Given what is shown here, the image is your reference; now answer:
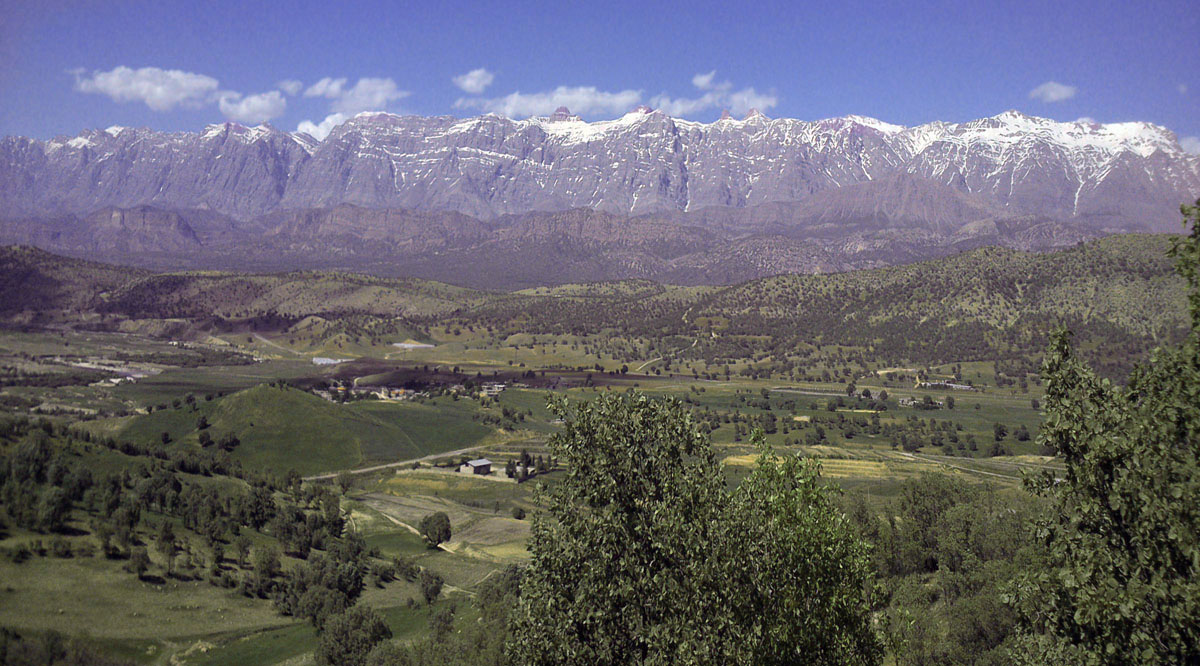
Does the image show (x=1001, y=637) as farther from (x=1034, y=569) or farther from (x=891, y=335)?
(x=891, y=335)

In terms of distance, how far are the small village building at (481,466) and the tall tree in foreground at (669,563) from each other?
86882 millimetres

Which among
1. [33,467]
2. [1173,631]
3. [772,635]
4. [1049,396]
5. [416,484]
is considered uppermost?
[1049,396]

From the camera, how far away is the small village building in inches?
3863

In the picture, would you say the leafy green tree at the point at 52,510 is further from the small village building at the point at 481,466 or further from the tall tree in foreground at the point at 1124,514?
the tall tree in foreground at the point at 1124,514

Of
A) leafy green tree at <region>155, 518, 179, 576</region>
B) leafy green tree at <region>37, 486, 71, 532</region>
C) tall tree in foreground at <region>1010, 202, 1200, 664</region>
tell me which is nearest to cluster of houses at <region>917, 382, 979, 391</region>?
leafy green tree at <region>155, 518, 179, 576</region>

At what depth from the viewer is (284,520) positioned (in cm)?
6788

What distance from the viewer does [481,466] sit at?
325ft

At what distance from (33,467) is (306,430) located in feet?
177

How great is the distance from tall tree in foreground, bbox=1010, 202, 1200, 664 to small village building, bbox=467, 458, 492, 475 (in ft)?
294

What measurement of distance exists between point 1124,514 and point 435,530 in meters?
65.7

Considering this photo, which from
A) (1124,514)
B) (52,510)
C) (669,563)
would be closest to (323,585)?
(52,510)

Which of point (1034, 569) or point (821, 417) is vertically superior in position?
point (1034, 569)

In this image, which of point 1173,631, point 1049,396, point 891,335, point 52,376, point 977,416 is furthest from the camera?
point 891,335

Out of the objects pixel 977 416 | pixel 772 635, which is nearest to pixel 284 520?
pixel 772 635
